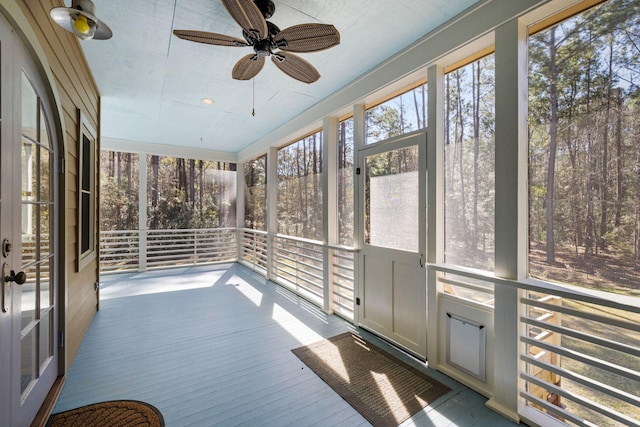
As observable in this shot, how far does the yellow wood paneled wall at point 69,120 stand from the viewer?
1.79 metres

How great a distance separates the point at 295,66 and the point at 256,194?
168 inches

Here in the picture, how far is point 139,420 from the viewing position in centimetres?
176

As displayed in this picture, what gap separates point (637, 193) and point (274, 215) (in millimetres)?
4528

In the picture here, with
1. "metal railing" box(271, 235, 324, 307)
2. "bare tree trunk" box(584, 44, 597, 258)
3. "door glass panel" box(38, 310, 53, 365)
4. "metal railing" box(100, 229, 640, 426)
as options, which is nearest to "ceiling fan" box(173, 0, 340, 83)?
Result: "bare tree trunk" box(584, 44, 597, 258)

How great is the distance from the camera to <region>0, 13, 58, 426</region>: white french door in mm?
1318

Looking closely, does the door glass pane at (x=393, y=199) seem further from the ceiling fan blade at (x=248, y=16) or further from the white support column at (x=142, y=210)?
the white support column at (x=142, y=210)

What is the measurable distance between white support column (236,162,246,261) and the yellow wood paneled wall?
3922mm

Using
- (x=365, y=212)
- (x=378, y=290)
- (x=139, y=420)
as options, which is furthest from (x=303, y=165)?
(x=139, y=420)

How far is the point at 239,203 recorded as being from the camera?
7.06 meters

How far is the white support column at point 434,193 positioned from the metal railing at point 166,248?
5.48 meters

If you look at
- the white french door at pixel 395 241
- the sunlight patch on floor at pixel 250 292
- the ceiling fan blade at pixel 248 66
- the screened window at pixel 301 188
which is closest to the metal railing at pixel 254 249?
the sunlight patch on floor at pixel 250 292

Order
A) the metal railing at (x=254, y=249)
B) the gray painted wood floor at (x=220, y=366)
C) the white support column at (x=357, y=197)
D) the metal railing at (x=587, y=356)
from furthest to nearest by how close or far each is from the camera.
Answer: the metal railing at (x=254, y=249), the white support column at (x=357, y=197), the gray painted wood floor at (x=220, y=366), the metal railing at (x=587, y=356)

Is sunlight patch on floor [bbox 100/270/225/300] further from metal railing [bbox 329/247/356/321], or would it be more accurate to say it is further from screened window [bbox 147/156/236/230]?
metal railing [bbox 329/247/356/321]

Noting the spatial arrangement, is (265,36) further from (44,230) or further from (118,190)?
(118,190)
